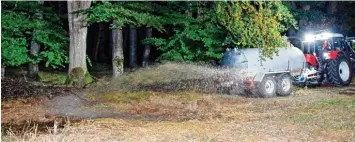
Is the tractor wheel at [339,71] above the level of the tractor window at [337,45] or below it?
below

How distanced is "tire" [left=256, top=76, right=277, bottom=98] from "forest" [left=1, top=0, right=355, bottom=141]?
11 cm

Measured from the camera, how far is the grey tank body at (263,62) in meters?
13.9

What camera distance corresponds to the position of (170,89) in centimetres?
1518

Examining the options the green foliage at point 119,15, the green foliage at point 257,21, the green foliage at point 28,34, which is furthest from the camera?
the green foliage at point 28,34

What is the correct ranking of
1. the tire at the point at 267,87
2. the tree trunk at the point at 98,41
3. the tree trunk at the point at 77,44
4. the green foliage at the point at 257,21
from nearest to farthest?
the green foliage at the point at 257,21 → the tire at the point at 267,87 → the tree trunk at the point at 77,44 → the tree trunk at the point at 98,41

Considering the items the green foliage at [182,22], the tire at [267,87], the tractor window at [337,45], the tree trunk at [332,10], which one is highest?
the tree trunk at [332,10]

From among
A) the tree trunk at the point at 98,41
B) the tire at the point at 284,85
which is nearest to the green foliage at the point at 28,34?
the tire at the point at 284,85

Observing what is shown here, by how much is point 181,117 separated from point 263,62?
4.71 metres

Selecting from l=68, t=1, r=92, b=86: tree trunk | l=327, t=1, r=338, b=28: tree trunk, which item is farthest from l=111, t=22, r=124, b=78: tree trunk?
l=327, t=1, r=338, b=28: tree trunk

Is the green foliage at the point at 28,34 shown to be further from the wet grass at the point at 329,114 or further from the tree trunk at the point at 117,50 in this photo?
the wet grass at the point at 329,114

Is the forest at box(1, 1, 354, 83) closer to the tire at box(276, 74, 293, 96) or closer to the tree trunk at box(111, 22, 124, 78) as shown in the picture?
the tree trunk at box(111, 22, 124, 78)

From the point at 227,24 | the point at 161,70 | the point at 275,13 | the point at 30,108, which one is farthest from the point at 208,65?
the point at 30,108

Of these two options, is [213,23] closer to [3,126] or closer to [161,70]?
[161,70]

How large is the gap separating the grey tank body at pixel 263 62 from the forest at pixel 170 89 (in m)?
0.18
